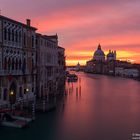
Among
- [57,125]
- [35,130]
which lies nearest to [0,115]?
[35,130]

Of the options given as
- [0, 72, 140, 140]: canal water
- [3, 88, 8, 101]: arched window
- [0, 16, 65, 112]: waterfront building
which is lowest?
[0, 72, 140, 140]: canal water

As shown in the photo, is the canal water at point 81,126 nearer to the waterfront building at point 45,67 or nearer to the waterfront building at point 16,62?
the waterfront building at point 16,62

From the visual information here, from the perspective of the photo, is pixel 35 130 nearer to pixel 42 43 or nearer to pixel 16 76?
pixel 16 76

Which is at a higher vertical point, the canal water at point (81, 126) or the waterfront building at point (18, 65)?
the waterfront building at point (18, 65)

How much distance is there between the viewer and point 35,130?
30.3 meters

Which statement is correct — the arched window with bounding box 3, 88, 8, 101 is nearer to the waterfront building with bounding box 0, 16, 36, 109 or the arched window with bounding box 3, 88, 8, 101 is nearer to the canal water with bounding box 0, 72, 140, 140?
the waterfront building with bounding box 0, 16, 36, 109

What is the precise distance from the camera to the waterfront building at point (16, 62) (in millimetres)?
35438

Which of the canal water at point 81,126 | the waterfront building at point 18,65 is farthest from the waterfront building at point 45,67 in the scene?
the canal water at point 81,126

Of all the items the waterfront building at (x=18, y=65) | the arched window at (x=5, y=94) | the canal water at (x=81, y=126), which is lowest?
the canal water at (x=81, y=126)

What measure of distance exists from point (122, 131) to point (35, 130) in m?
8.77

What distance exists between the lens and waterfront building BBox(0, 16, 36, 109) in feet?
116

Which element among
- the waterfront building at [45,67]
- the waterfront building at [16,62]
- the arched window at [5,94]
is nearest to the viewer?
the waterfront building at [16,62]

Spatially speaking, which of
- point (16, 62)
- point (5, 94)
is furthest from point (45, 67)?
point (5, 94)

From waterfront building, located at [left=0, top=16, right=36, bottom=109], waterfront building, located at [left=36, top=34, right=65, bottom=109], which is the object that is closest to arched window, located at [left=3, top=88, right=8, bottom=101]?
waterfront building, located at [left=0, top=16, right=36, bottom=109]
